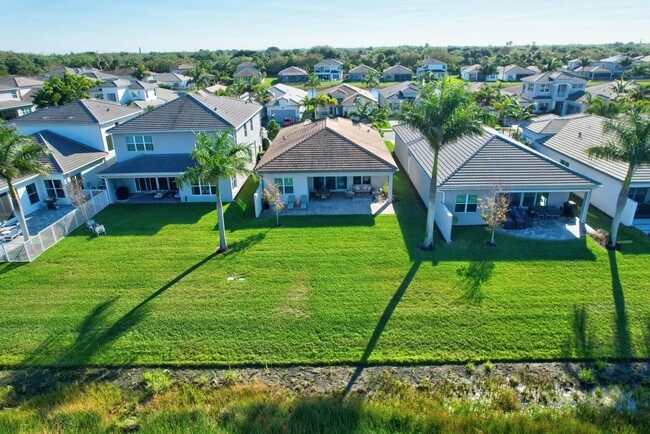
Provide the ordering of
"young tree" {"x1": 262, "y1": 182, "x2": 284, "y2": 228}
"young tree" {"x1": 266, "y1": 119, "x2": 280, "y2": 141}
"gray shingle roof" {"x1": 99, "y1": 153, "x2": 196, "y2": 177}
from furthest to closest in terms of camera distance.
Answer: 1. "young tree" {"x1": 266, "y1": 119, "x2": 280, "y2": 141}
2. "gray shingle roof" {"x1": 99, "y1": 153, "x2": 196, "y2": 177}
3. "young tree" {"x1": 262, "y1": 182, "x2": 284, "y2": 228}

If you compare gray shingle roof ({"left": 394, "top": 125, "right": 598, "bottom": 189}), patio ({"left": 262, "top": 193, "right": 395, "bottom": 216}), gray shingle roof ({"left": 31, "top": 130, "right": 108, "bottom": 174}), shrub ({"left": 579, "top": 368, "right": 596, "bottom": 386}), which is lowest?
shrub ({"left": 579, "top": 368, "right": 596, "bottom": 386})

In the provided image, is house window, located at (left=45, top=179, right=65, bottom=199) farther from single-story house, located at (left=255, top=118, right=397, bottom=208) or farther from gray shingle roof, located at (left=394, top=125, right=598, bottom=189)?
→ gray shingle roof, located at (left=394, top=125, right=598, bottom=189)

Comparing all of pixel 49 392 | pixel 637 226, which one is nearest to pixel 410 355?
pixel 49 392

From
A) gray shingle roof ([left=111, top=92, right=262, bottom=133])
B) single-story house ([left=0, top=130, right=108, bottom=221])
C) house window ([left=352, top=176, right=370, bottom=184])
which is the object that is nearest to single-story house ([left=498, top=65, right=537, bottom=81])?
house window ([left=352, top=176, right=370, bottom=184])

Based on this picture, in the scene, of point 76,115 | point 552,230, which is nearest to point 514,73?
point 552,230

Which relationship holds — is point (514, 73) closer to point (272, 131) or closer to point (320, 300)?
point (272, 131)

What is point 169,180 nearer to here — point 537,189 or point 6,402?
point 6,402

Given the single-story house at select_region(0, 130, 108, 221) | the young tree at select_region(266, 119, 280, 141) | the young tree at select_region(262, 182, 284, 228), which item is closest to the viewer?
the young tree at select_region(262, 182, 284, 228)
